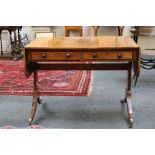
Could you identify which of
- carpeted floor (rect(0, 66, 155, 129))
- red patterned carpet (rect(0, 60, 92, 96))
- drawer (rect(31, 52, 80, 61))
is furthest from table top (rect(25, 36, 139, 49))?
red patterned carpet (rect(0, 60, 92, 96))

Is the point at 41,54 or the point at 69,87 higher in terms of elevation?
the point at 41,54

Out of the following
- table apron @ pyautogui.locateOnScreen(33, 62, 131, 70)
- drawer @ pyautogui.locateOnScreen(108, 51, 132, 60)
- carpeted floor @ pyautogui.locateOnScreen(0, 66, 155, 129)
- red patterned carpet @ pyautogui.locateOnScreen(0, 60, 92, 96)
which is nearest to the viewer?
drawer @ pyautogui.locateOnScreen(108, 51, 132, 60)

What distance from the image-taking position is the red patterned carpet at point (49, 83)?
290cm

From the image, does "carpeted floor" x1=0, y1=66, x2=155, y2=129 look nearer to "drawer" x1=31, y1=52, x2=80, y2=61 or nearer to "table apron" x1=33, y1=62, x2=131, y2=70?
"table apron" x1=33, y1=62, x2=131, y2=70

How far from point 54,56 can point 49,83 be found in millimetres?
1247

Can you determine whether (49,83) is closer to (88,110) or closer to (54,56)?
(88,110)

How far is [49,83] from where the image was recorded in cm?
322

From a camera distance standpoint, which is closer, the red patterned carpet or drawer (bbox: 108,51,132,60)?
drawer (bbox: 108,51,132,60)

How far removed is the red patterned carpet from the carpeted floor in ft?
0.39

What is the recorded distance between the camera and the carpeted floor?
7.13ft
